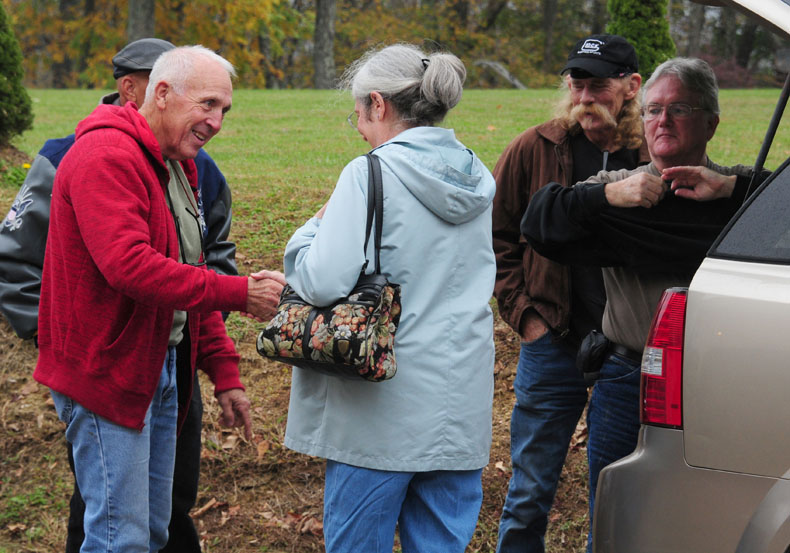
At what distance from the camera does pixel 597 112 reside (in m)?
3.42

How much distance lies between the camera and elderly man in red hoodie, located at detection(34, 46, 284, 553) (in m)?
2.59

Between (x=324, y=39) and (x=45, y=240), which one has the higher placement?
(x=324, y=39)

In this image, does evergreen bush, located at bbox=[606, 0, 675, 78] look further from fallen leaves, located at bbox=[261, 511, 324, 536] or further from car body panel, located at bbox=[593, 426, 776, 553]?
car body panel, located at bbox=[593, 426, 776, 553]

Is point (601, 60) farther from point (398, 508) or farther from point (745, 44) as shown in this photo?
point (745, 44)

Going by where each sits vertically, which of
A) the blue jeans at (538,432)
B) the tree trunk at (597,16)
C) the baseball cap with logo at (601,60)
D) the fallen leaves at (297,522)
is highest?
the tree trunk at (597,16)

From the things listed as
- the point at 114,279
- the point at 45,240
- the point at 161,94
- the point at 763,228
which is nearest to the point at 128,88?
the point at 45,240

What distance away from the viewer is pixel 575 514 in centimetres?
458

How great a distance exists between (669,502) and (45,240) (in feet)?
7.89

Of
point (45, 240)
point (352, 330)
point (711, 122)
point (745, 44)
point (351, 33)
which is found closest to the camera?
point (352, 330)

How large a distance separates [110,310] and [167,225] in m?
0.32

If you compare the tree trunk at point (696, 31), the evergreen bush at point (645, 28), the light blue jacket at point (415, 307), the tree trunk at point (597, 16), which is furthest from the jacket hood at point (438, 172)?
the tree trunk at point (597, 16)

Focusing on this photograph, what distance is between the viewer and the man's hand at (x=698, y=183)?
8.74ft

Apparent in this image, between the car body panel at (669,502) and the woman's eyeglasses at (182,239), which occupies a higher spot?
the woman's eyeglasses at (182,239)

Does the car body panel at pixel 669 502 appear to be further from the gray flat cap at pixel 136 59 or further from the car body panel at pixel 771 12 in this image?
the gray flat cap at pixel 136 59
